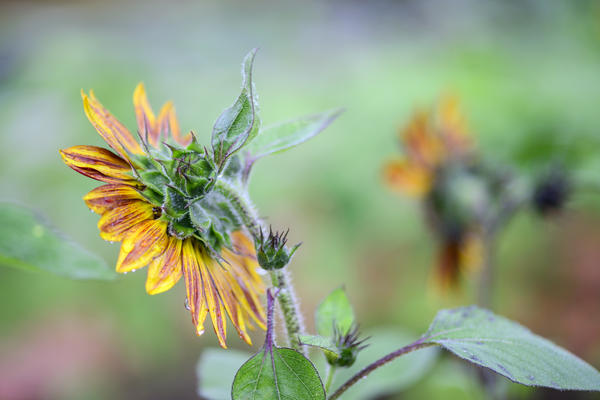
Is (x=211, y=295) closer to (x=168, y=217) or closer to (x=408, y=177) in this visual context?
(x=168, y=217)

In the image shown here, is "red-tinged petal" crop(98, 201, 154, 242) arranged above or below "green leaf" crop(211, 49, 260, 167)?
below

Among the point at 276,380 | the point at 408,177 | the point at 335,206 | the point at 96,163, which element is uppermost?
the point at 335,206

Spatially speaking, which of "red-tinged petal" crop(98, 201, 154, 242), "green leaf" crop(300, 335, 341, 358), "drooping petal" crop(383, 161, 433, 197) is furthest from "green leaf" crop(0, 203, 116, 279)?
"drooping petal" crop(383, 161, 433, 197)

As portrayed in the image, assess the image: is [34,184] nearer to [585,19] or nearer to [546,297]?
[546,297]

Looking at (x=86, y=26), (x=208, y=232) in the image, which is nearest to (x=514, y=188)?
(x=208, y=232)

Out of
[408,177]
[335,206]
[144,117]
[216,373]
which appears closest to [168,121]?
[144,117]

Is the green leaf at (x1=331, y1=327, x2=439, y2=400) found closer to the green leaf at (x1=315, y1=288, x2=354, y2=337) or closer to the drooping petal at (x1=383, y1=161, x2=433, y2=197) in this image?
the green leaf at (x1=315, y1=288, x2=354, y2=337)
